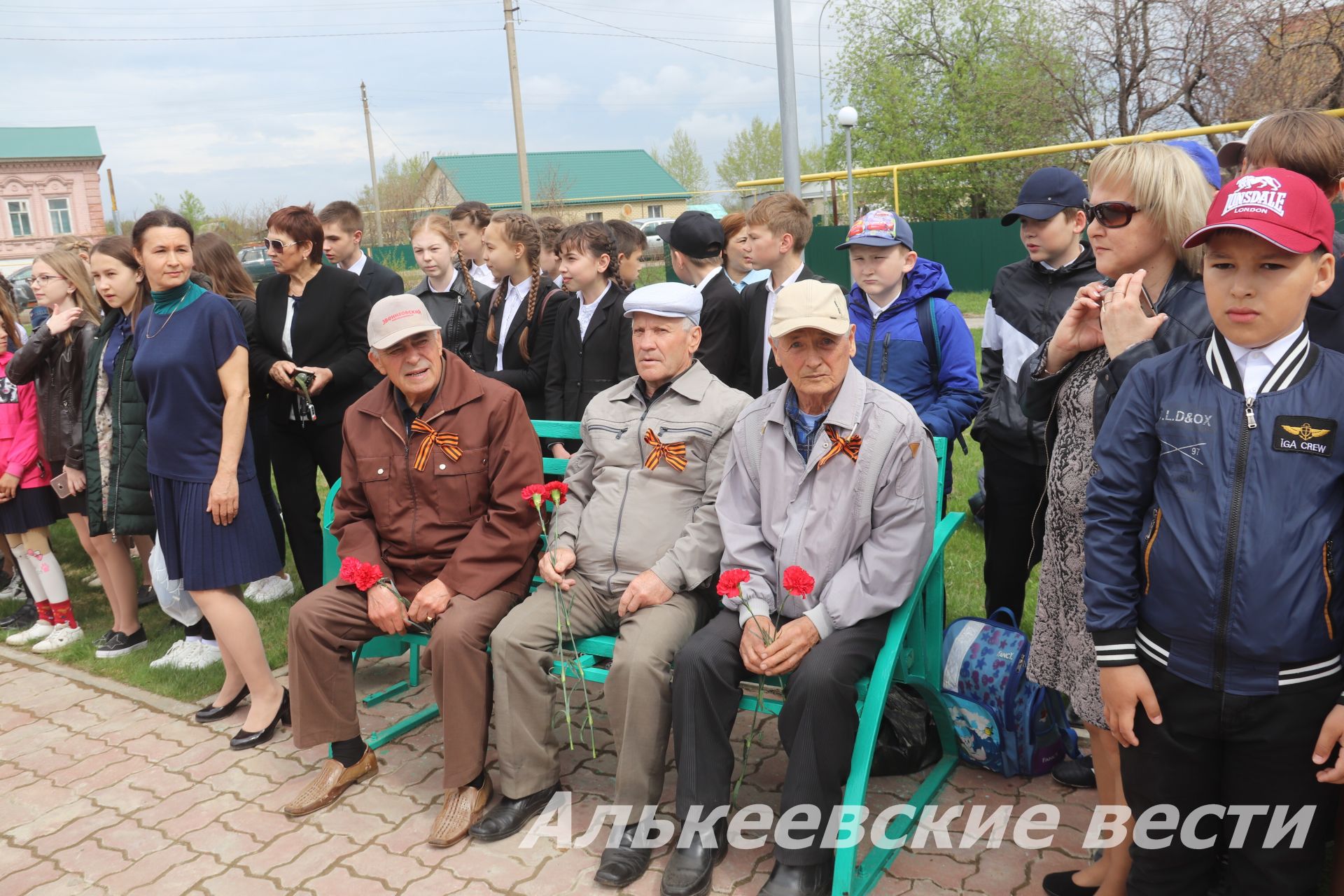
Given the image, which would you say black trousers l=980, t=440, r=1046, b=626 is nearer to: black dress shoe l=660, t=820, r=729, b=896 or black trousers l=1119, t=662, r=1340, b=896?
black trousers l=1119, t=662, r=1340, b=896

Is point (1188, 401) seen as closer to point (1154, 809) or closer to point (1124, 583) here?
point (1124, 583)

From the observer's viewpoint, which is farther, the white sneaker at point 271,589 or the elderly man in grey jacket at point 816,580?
the white sneaker at point 271,589

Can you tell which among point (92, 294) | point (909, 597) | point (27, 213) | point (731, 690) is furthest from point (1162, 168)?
point (27, 213)

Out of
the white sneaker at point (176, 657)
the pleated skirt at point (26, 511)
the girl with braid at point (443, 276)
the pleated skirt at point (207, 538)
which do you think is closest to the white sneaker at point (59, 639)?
the pleated skirt at point (26, 511)

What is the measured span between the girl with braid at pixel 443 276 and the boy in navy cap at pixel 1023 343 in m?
3.17

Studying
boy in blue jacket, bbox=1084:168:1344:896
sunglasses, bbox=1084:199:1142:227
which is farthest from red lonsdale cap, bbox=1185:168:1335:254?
sunglasses, bbox=1084:199:1142:227

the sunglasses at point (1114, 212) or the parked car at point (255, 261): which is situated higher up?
the parked car at point (255, 261)

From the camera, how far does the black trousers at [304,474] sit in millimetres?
5164

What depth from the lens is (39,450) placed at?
568cm

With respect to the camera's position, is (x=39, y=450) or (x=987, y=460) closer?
(x=987, y=460)

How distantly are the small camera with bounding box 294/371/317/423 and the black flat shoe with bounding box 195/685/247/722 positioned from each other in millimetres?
1367

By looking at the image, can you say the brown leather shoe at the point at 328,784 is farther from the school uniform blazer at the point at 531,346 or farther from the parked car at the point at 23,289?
the parked car at the point at 23,289

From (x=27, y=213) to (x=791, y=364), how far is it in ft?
211

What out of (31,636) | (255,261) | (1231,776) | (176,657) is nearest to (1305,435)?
(1231,776)
